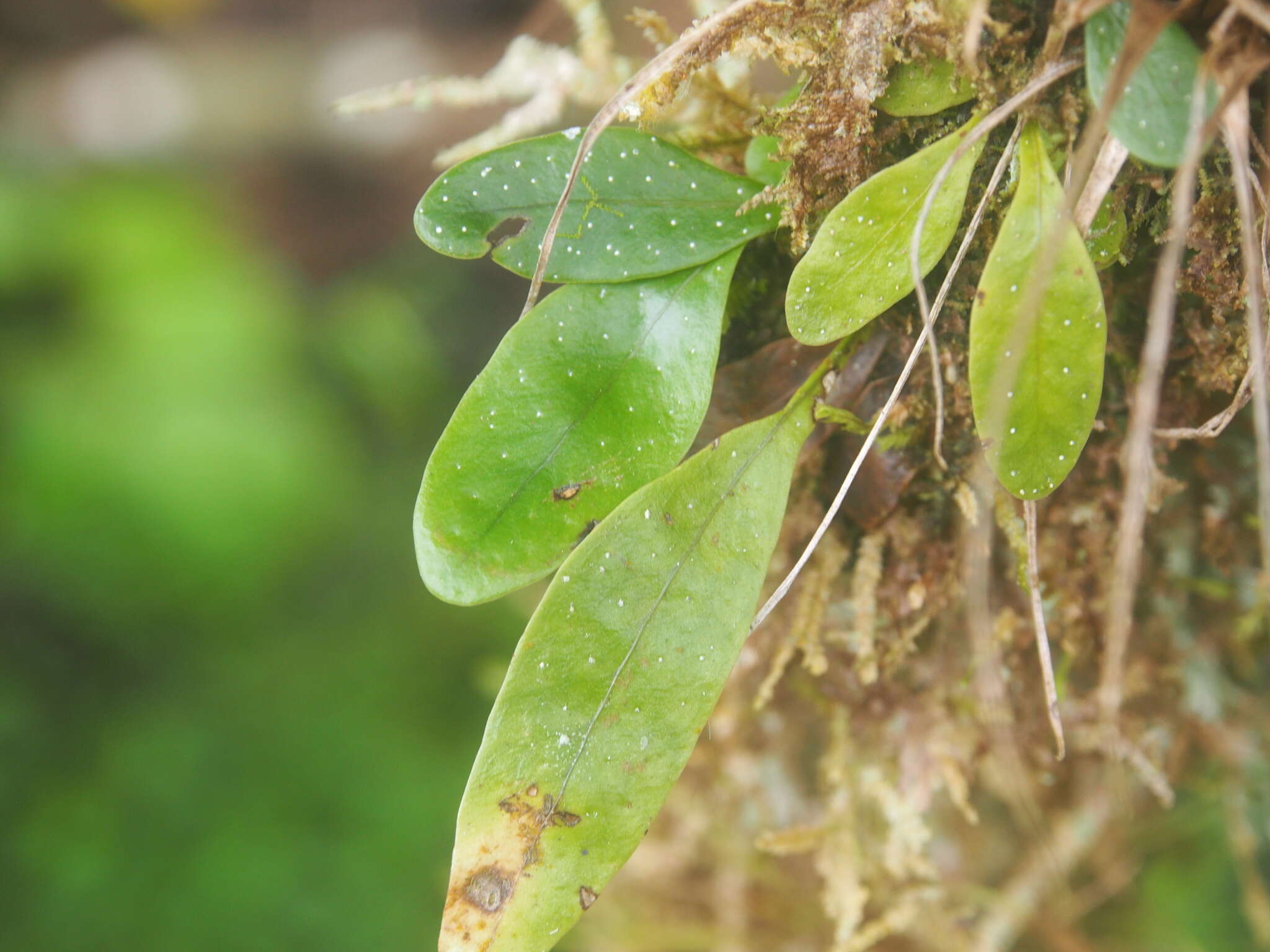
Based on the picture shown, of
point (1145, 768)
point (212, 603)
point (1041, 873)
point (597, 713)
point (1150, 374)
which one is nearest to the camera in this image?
point (1150, 374)

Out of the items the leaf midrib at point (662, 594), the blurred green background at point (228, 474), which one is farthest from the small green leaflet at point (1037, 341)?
the blurred green background at point (228, 474)

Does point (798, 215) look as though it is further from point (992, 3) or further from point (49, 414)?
point (49, 414)

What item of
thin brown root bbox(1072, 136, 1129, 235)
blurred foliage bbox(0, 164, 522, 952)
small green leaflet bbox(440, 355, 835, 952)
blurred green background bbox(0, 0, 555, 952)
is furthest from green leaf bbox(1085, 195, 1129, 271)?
blurred foliage bbox(0, 164, 522, 952)

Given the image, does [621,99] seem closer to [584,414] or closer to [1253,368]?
[584,414]

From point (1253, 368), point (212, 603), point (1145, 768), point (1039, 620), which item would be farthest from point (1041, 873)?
point (212, 603)

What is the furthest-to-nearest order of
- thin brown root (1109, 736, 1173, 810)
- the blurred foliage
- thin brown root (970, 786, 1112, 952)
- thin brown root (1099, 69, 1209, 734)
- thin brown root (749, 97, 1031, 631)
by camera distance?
the blurred foliage < thin brown root (970, 786, 1112, 952) < thin brown root (1109, 736, 1173, 810) < thin brown root (749, 97, 1031, 631) < thin brown root (1099, 69, 1209, 734)

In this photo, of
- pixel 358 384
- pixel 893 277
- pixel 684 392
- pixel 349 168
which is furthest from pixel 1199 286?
pixel 349 168

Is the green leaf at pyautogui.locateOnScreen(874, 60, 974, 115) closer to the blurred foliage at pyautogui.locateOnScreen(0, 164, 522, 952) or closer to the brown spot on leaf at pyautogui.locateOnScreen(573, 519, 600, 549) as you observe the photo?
the brown spot on leaf at pyautogui.locateOnScreen(573, 519, 600, 549)

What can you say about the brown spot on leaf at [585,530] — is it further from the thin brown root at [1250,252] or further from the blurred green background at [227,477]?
the blurred green background at [227,477]
